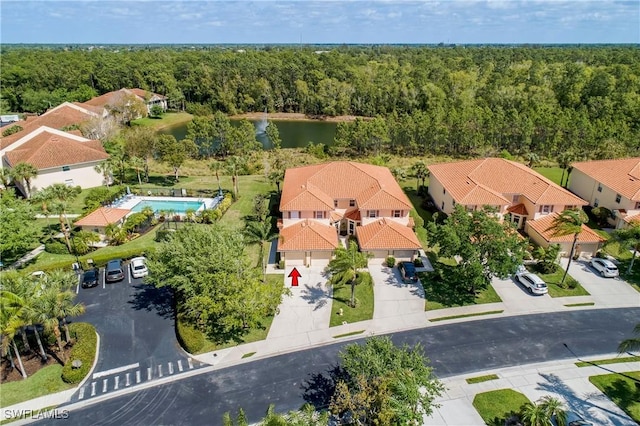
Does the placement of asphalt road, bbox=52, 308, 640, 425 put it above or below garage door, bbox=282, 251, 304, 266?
below

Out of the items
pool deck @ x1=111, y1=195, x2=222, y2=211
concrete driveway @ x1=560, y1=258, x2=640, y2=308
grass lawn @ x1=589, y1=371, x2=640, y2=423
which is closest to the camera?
grass lawn @ x1=589, y1=371, x2=640, y2=423

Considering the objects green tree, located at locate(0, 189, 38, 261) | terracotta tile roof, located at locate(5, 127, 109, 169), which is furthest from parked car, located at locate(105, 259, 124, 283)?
terracotta tile roof, located at locate(5, 127, 109, 169)

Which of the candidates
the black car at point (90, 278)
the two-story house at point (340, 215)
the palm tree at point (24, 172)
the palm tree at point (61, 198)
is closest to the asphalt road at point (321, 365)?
the two-story house at point (340, 215)

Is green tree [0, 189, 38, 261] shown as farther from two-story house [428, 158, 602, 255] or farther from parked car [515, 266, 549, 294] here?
parked car [515, 266, 549, 294]

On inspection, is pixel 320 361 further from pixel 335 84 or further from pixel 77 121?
pixel 335 84

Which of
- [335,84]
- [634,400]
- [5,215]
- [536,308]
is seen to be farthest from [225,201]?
[335,84]

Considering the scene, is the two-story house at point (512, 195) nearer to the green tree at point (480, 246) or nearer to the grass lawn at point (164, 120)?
the green tree at point (480, 246)

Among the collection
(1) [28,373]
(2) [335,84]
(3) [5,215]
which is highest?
(2) [335,84]
